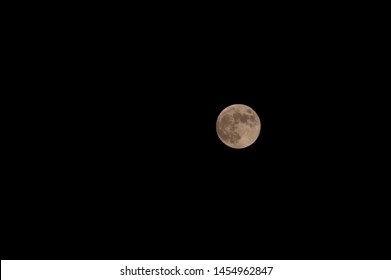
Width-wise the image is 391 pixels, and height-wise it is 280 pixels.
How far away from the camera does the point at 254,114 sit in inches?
228
